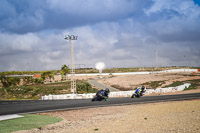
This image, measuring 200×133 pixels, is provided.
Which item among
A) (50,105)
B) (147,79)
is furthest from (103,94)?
(147,79)

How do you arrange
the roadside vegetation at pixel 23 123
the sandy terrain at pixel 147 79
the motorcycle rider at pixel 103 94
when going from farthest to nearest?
the sandy terrain at pixel 147 79
the motorcycle rider at pixel 103 94
the roadside vegetation at pixel 23 123

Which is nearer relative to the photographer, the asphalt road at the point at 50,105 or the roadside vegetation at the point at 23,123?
the roadside vegetation at the point at 23,123

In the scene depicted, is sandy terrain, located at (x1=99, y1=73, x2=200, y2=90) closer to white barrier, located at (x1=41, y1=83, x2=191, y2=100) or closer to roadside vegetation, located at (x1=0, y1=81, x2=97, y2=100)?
roadside vegetation, located at (x1=0, y1=81, x2=97, y2=100)

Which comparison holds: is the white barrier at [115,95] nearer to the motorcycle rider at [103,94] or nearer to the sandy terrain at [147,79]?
the motorcycle rider at [103,94]

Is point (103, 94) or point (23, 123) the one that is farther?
point (103, 94)

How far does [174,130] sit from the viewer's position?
986 centimetres

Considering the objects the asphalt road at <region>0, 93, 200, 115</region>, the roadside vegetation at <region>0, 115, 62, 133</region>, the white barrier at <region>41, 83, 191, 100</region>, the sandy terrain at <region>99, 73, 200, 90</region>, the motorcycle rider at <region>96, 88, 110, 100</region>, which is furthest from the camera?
the sandy terrain at <region>99, 73, 200, 90</region>

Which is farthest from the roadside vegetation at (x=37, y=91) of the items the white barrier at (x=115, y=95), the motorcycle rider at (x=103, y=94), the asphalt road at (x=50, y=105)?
the motorcycle rider at (x=103, y=94)

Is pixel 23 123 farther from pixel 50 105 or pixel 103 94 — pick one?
pixel 103 94

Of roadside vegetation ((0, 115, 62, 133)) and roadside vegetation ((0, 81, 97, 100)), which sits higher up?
roadside vegetation ((0, 81, 97, 100))

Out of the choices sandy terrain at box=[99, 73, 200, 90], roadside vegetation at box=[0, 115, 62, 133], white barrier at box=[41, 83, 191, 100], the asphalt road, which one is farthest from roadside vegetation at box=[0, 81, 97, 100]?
roadside vegetation at box=[0, 115, 62, 133]

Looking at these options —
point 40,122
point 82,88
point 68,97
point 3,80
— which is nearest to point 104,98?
point 68,97

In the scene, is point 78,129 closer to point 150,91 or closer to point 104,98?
point 104,98

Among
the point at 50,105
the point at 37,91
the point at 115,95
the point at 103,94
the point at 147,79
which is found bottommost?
the point at 50,105
